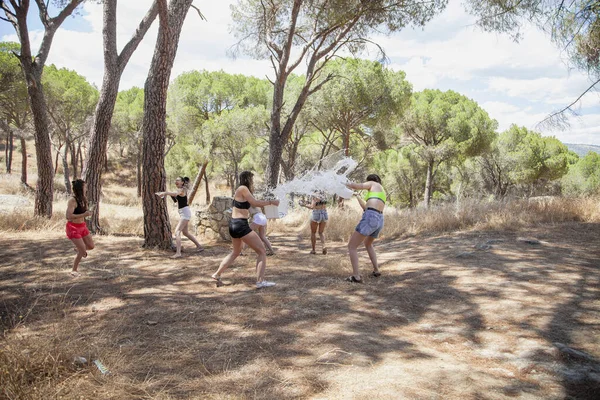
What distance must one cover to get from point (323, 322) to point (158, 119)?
5.65 m

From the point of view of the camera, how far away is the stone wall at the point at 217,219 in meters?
9.86

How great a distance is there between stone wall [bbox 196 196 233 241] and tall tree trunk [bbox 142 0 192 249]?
5.49 ft

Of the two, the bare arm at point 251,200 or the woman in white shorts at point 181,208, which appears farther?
the woman in white shorts at point 181,208

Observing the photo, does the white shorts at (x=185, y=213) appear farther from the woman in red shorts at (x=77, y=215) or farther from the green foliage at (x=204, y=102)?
the green foliage at (x=204, y=102)

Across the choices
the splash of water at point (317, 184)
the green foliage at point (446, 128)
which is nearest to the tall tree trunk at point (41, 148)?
the splash of water at point (317, 184)

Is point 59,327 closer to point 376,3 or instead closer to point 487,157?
point 376,3

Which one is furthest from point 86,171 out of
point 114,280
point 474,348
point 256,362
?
point 474,348

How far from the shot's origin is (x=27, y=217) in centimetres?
1010

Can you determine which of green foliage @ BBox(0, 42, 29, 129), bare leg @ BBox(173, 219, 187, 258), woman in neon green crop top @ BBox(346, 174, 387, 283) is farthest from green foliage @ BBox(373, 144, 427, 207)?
woman in neon green crop top @ BBox(346, 174, 387, 283)

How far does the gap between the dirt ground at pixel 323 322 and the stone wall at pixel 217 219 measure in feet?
6.49

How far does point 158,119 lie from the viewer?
8094 mm

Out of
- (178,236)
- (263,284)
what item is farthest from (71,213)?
(263,284)

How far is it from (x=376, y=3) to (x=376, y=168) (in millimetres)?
25968

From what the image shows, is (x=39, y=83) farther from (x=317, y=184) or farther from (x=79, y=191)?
(x=317, y=184)
